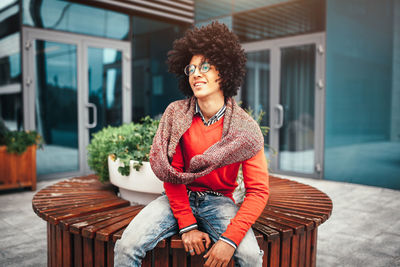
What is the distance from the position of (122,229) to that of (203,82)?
799 millimetres

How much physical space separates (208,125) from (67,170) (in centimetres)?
481

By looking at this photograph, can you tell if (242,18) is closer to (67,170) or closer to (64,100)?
(64,100)

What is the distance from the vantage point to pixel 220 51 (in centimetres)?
172

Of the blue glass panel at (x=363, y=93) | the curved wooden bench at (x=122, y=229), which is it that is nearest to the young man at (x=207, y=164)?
the curved wooden bench at (x=122, y=229)

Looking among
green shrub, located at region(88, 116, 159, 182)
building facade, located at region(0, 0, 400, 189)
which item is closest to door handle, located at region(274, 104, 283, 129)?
building facade, located at region(0, 0, 400, 189)

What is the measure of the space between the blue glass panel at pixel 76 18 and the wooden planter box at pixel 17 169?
7.03 ft

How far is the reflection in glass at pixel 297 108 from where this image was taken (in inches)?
231

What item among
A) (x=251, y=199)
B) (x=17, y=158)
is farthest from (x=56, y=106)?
(x=251, y=199)

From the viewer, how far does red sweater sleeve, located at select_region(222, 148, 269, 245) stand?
147cm

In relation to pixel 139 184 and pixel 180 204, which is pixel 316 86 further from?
pixel 180 204

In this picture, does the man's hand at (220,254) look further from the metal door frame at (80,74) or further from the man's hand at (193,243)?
the metal door frame at (80,74)

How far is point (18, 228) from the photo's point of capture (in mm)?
3279

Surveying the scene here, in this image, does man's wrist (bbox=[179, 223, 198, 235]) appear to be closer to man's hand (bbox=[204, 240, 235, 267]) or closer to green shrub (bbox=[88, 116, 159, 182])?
man's hand (bbox=[204, 240, 235, 267])

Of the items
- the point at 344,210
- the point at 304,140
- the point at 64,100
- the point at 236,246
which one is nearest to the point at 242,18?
the point at 304,140
